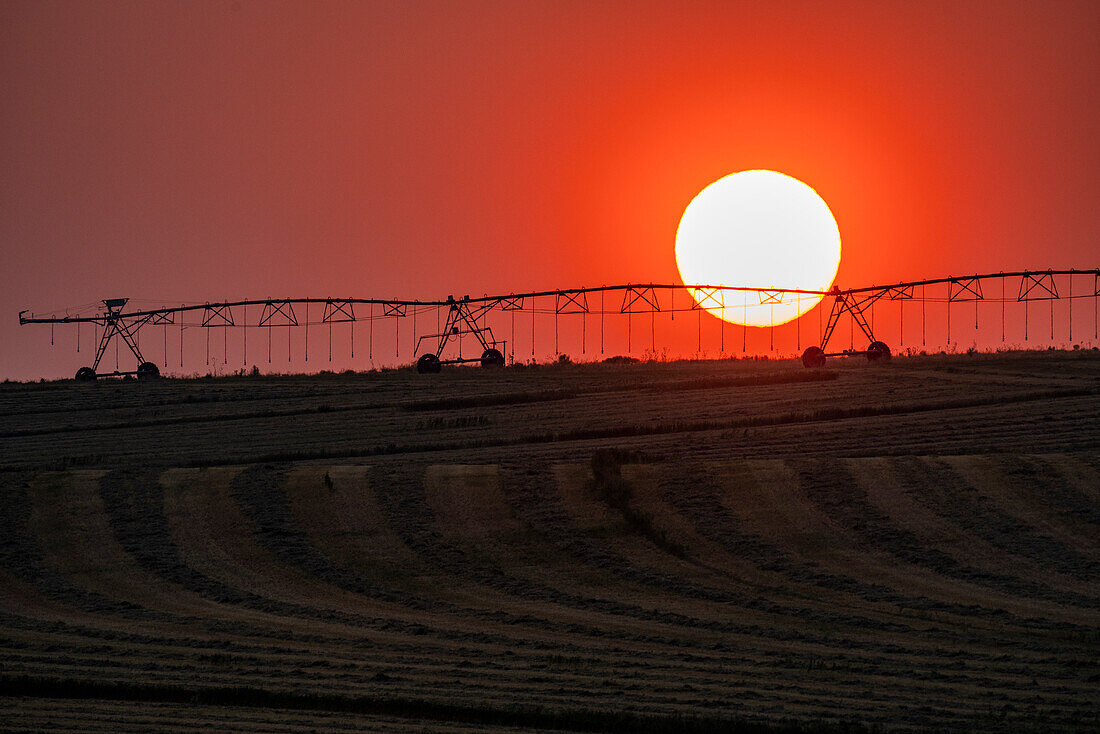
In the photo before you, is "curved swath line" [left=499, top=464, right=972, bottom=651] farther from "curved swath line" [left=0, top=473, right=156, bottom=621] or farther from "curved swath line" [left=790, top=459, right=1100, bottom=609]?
"curved swath line" [left=0, top=473, right=156, bottom=621]

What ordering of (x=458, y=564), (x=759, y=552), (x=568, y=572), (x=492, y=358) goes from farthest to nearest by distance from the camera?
(x=492, y=358)
(x=759, y=552)
(x=458, y=564)
(x=568, y=572)

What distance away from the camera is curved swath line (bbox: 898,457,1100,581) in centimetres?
2567

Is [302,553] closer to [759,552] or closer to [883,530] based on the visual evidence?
[759,552]

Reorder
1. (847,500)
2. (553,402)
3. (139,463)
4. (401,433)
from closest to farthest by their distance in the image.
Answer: (847,500), (139,463), (401,433), (553,402)

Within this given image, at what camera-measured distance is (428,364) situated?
82.2m

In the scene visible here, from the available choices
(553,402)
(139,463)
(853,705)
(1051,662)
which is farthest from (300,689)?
(553,402)

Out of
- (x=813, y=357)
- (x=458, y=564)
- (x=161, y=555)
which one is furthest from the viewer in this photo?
(x=813, y=357)

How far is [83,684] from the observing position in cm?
1736

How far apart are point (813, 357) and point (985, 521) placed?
139ft

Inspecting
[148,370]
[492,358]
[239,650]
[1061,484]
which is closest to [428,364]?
[492,358]

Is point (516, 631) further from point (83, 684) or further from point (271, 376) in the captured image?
point (271, 376)

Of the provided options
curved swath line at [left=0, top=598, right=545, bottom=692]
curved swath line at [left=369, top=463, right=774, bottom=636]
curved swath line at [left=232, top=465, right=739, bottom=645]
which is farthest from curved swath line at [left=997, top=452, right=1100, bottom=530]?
curved swath line at [left=0, top=598, right=545, bottom=692]

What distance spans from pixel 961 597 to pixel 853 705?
7.83 meters

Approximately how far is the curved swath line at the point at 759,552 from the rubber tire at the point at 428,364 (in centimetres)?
4915
